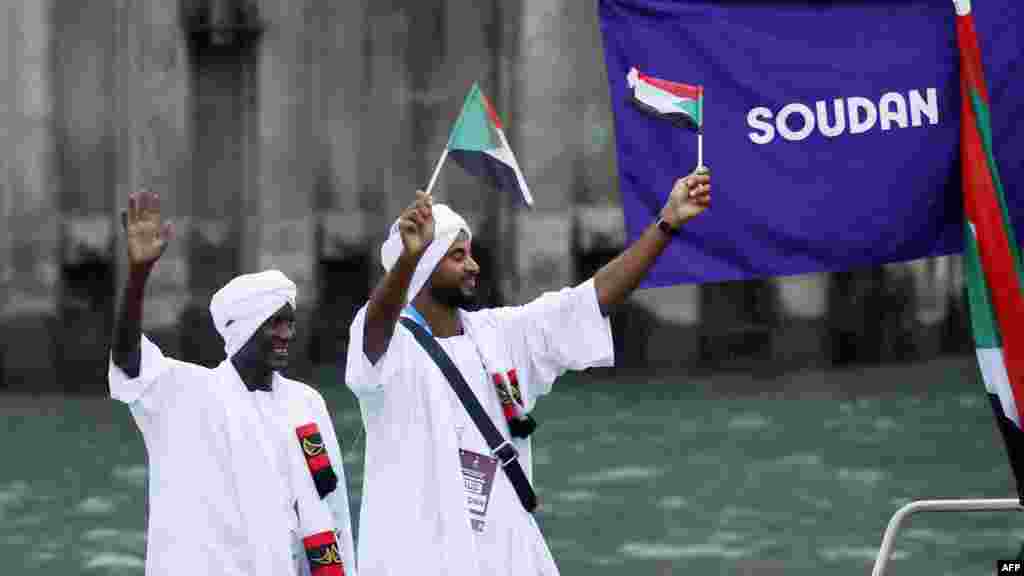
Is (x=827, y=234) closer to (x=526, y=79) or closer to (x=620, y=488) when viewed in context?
(x=620, y=488)

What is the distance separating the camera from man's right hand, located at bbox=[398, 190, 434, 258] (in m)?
7.45

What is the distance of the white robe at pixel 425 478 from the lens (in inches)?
302

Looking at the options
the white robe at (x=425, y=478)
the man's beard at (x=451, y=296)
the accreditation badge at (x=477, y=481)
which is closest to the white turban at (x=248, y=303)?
the white robe at (x=425, y=478)

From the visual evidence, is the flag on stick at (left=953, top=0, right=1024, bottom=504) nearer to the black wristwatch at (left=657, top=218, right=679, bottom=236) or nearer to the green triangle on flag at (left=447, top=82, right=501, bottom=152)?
the black wristwatch at (left=657, top=218, right=679, bottom=236)

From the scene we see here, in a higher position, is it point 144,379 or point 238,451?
point 144,379

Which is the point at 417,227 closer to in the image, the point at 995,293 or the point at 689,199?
the point at 689,199

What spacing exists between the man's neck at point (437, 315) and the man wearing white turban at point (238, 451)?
1.23ft

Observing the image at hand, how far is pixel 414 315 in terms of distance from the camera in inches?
314

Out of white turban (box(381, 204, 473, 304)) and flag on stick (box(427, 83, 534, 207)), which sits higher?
flag on stick (box(427, 83, 534, 207))

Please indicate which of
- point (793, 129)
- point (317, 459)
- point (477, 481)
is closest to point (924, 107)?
point (793, 129)

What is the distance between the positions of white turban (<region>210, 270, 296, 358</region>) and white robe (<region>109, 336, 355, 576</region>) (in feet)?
0.45

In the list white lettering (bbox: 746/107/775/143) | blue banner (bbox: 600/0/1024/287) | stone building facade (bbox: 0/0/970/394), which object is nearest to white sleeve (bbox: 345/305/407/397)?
blue banner (bbox: 600/0/1024/287)

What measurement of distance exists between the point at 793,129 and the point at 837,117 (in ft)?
0.45

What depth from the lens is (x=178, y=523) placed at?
7754 mm
